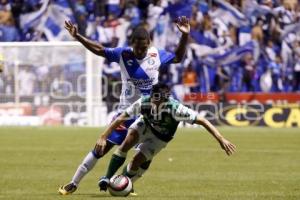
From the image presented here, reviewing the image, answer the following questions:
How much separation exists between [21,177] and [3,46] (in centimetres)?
1626

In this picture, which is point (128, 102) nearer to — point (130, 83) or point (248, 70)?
point (130, 83)

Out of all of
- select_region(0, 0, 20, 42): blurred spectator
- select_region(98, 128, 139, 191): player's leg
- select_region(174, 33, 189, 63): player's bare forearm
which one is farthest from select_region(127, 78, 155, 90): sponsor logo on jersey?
select_region(0, 0, 20, 42): blurred spectator

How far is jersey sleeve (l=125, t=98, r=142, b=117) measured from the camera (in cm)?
1078

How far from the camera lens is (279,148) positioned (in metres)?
21.3

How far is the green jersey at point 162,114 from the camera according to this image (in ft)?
35.1

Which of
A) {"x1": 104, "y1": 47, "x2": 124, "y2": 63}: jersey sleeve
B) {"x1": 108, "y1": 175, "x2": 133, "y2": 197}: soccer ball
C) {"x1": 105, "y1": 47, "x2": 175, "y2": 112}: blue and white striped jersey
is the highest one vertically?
{"x1": 104, "y1": 47, "x2": 124, "y2": 63}: jersey sleeve

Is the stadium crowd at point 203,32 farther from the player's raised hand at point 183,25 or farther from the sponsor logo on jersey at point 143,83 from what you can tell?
the player's raised hand at point 183,25

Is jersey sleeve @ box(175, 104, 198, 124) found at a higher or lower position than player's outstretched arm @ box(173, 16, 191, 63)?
lower

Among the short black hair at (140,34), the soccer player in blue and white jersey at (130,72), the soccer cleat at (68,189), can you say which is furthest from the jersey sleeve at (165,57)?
the soccer cleat at (68,189)

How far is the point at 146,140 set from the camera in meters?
11.1

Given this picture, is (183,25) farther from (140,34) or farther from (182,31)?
(140,34)

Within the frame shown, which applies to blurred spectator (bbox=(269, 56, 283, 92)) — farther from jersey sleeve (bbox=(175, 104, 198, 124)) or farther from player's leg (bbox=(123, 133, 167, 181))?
jersey sleeve (bbox=(175, 104, 198, 124))

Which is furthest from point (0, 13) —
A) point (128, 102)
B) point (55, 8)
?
point (128, 102)

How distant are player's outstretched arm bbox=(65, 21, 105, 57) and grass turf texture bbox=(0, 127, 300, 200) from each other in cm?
198
